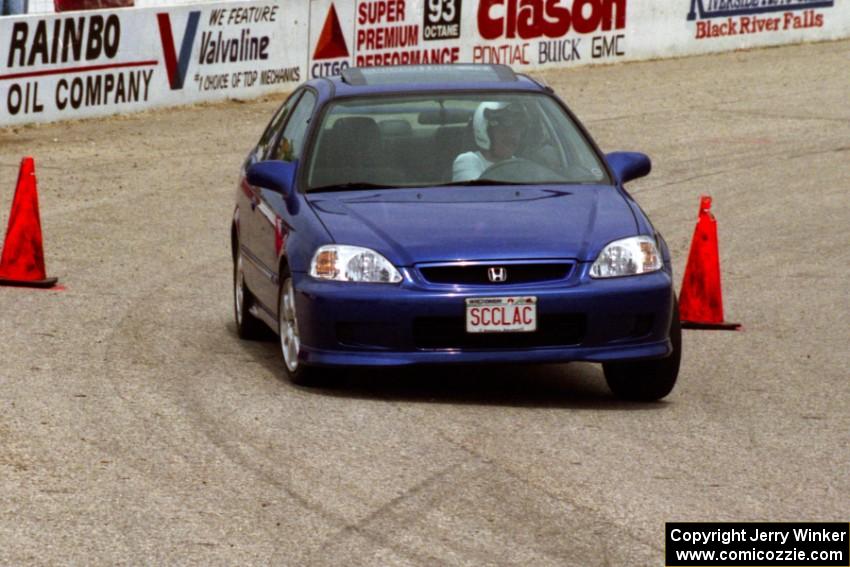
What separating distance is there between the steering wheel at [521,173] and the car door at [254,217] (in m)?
1.25

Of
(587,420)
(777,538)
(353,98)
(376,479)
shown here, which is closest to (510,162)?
(353,98)

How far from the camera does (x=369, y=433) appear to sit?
27.0ft

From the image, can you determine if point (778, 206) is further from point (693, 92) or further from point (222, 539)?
point (222, 539)

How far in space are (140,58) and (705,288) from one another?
1255 cm

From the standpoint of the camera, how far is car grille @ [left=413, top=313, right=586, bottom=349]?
876cm

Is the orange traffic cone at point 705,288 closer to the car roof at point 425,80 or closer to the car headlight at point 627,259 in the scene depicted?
the car roof at point 425,80

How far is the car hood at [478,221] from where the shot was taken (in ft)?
29.0

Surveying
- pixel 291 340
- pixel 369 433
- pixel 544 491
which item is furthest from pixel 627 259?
pixel 544 491

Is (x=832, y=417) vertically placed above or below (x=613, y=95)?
above

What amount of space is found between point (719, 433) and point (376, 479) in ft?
6.09

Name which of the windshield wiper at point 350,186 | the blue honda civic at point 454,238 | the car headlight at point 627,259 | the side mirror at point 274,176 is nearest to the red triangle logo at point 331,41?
the blue honda civic at point 454,238

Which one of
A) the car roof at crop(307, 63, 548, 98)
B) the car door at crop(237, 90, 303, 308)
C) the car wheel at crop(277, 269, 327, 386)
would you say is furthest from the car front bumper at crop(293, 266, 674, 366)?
the car roof at crop(307, 63, 548, 98)

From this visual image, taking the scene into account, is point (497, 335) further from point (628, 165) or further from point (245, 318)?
point (245, 318)

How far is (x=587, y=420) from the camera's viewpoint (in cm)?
869
